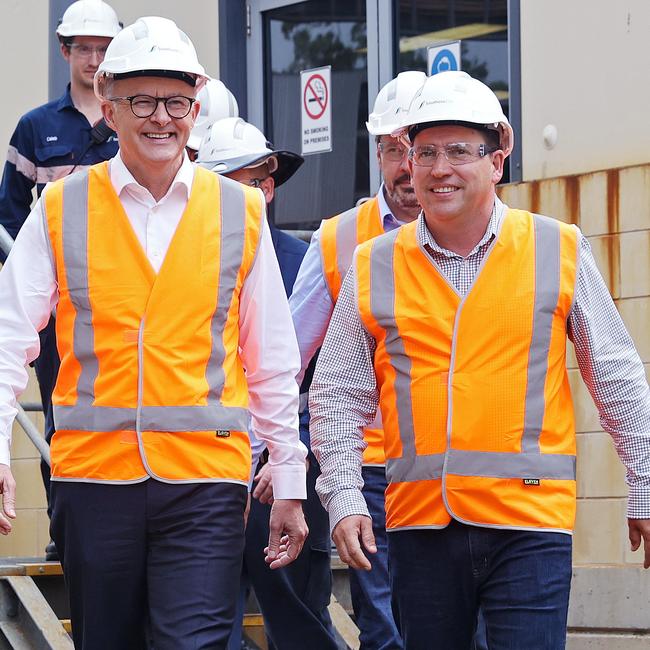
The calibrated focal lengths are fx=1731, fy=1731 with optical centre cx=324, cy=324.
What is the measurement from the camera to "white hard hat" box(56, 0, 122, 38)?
7438 millimetres

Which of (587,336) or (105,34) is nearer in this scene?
(587,336)

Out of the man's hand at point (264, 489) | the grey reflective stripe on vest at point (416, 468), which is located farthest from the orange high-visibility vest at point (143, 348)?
the man's hand at point (264, 489)

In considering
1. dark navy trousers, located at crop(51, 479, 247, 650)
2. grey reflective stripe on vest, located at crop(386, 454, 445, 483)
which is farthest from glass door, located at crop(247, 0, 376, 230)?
dark navy trousers, located at crop(51, 479, 247, 650)

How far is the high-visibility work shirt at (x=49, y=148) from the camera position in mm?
7180

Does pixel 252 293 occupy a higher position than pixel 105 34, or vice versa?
pixel 105 34

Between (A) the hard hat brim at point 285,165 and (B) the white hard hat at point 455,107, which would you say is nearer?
(B) the white hard hat at point 455,107

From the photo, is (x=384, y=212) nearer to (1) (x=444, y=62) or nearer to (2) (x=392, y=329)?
(2) (x=392, y=329)

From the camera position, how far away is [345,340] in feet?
17.1

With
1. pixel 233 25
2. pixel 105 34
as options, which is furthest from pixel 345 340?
pixel 233 25

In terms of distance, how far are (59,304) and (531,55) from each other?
167 inches

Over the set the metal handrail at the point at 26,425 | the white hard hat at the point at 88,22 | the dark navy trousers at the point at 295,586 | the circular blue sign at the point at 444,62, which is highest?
the white hard hat at the point at 88,22

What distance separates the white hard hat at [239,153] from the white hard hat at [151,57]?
5.39 feet

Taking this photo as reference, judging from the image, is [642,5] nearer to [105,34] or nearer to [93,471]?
[105,34]

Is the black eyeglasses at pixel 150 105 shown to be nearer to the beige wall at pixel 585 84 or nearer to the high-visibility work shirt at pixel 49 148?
the high-visibility work shirt at pixel 49 148
